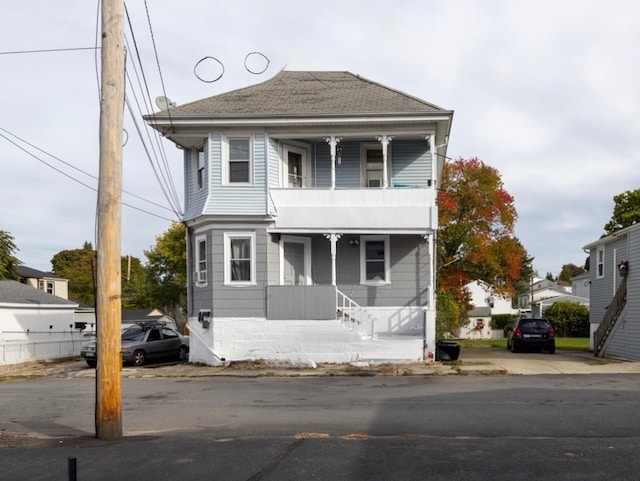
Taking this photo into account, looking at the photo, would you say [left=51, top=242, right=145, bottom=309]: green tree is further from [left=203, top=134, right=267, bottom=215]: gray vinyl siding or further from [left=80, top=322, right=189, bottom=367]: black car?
[left=203, top=134, right=267, bottom=215]: gray vinyl siding

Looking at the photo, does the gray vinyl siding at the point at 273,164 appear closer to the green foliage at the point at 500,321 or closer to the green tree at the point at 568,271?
the green foliage at the point at 500,321

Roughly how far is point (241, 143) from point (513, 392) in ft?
38.2

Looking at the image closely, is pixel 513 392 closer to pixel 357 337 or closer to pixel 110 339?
pixel 357 337

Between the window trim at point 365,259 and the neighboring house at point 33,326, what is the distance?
1391cm

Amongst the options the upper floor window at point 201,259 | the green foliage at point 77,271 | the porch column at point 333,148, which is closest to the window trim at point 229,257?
the upper floor window at point 201,259

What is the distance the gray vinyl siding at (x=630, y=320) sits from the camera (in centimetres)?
2202

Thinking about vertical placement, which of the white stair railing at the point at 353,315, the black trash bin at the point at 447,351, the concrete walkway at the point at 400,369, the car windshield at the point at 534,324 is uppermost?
the white stair railing at the point at 353,315

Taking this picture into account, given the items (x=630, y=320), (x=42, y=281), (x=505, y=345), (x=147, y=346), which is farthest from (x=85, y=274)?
(x=630, y=320)

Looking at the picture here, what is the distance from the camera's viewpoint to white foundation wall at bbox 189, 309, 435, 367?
772 inches

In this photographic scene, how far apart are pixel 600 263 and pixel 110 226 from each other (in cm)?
2439

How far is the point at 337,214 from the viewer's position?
20719 millimetres

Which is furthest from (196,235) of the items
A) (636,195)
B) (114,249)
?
(636,195)

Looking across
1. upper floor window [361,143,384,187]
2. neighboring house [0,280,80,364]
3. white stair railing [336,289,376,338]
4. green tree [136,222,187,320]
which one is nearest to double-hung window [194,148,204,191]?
upper floor window [361,143,384,187]

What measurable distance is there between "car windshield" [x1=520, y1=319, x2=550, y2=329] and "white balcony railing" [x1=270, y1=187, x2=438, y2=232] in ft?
29.8
